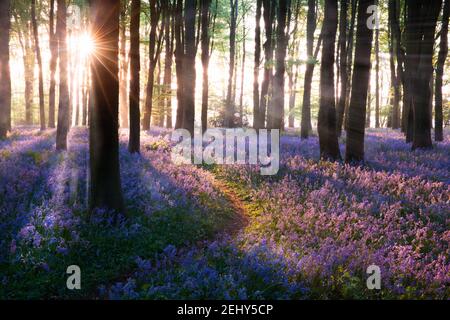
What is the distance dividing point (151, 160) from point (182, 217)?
4.84 m

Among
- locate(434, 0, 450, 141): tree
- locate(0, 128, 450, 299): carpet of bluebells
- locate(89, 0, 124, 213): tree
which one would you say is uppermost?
locate(434, 0, 450, 141): tree

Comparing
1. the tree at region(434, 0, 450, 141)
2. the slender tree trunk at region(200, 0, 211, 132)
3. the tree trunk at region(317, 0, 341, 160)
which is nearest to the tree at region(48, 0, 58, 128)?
the slender tree trunk at region(200, 0, 211, 132)

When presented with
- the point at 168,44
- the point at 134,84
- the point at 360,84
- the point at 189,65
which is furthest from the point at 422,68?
the point at 168,44

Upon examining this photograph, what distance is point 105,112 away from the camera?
6.85m

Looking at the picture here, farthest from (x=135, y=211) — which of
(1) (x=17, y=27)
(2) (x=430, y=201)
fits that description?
(1) (x=17, y=27)

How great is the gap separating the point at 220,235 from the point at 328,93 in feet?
29.2

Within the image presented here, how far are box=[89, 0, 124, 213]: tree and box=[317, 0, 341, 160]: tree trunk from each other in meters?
8.90

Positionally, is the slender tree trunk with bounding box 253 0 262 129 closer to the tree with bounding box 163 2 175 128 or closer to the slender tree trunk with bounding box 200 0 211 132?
the slender tree trunk with bounding box 200 0 211 132

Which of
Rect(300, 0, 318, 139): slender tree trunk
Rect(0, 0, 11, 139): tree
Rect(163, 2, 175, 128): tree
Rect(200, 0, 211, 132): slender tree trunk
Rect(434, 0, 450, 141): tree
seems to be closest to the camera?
Rect(0, 0, 11, 139): tree

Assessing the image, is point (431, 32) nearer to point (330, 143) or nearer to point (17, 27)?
point (330, 143)

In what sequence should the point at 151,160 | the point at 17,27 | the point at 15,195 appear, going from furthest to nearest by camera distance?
the point at 17,27
the point at 151,160
the point at 15,195

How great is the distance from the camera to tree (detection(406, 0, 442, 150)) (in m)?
15.2

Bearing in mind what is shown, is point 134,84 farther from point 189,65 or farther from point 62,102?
point 189,65

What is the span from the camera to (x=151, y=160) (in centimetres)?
1216
